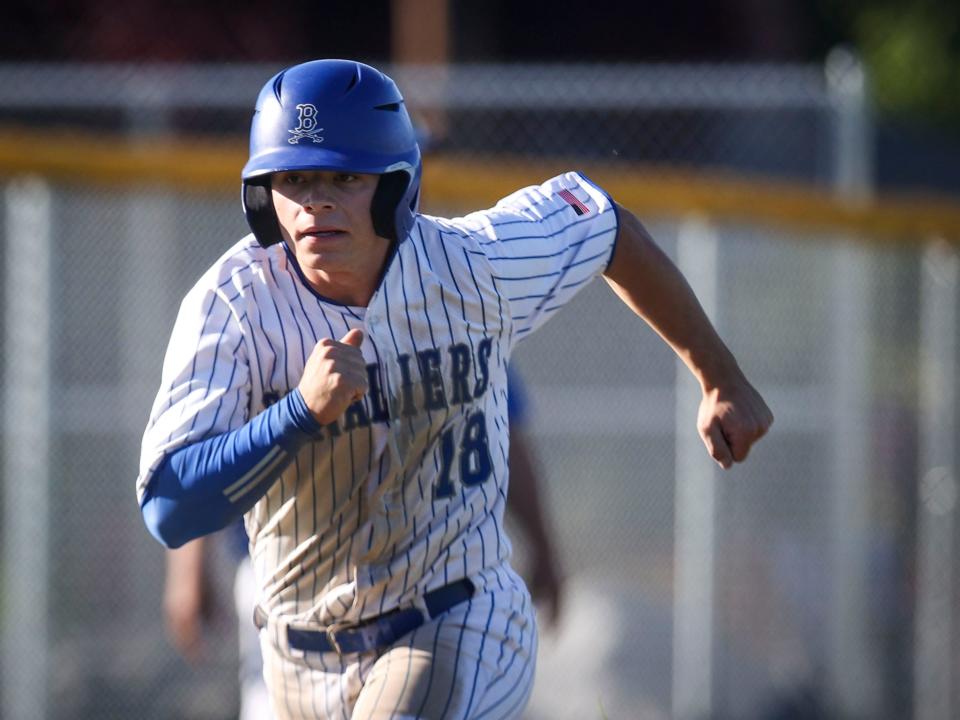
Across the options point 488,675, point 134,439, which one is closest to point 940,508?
point 134,439

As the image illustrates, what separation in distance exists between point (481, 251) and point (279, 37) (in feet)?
30.3

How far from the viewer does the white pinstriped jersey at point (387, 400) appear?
3.35 metres

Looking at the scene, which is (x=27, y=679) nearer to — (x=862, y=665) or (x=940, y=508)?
(x=862, y=665)

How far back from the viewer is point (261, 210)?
343 centimetres

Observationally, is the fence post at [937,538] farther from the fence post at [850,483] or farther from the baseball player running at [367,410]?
the baseball player running at [367,410]

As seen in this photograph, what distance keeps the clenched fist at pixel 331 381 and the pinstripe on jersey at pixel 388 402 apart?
10.8 inches

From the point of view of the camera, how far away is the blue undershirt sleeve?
305 centimetres

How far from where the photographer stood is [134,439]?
734 centimetres

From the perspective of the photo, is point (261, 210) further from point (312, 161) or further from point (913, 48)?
point (913, 48)

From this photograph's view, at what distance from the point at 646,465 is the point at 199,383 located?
5.02 meters

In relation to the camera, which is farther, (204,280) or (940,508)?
(940,508)

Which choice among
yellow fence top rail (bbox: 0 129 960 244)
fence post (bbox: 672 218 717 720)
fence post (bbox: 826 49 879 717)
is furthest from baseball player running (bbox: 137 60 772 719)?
fence post (bbox: 826 49 879 717)

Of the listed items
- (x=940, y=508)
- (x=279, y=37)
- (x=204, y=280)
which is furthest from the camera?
(x=279, y=37)

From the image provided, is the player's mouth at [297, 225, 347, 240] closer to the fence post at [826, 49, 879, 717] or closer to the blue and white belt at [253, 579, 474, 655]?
the blue and white belt at [253, 579, 474, 655]
